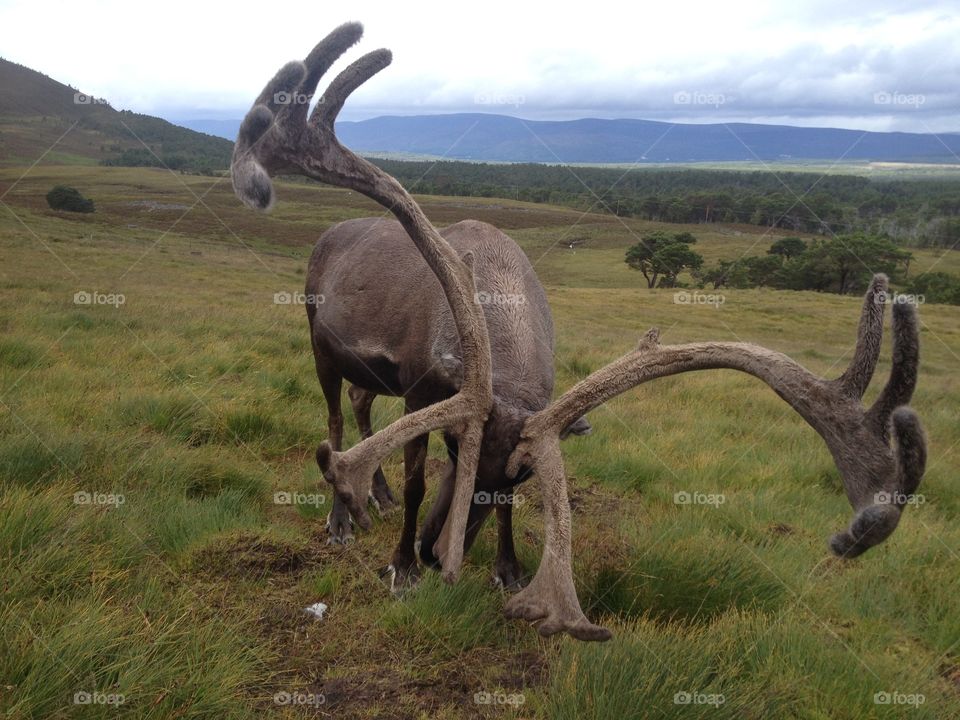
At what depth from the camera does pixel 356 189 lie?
Result: 11.1ft

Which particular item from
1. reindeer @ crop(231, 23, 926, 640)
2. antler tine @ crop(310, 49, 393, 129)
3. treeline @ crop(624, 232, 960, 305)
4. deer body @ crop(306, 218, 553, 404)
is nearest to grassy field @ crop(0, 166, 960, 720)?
reindeer @ crop(231, 23, 926, 640)

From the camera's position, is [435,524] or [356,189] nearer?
[356,189]

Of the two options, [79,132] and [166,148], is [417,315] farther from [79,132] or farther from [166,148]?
[79,132]

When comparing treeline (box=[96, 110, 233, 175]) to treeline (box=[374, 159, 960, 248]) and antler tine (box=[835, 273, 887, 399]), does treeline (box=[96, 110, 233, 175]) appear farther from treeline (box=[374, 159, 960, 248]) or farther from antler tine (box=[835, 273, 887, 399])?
antler tine (box=[835, 273, 887, 399])

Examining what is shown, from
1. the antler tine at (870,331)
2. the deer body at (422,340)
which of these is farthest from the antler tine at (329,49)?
the antler tine at (870,331)

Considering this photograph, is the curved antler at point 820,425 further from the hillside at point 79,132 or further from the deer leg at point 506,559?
the hillside at point 79,132

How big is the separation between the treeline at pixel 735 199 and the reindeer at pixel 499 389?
49.4 meters

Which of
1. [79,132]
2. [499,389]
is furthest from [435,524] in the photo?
[79,132]

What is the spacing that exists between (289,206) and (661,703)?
67.2 metres

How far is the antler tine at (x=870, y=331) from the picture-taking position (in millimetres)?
2766

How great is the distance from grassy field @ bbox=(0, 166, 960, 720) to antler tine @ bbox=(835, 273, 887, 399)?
153cm

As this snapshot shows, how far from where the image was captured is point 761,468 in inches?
271

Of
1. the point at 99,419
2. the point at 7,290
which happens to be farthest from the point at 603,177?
the point at 99,419

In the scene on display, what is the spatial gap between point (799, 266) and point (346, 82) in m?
60.1
